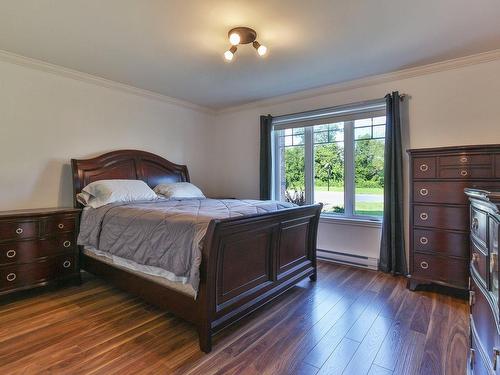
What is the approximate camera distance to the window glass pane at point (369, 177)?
3588mm

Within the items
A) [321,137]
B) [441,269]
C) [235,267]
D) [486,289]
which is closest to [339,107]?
[321,137]

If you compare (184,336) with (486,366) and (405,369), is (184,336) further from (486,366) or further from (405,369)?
(486,366)

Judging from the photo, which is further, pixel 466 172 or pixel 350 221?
pixel 350 221

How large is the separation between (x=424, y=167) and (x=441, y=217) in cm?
50

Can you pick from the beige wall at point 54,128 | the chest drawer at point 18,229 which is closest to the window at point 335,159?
the beige wall at point 54,128

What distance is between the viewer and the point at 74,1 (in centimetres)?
202

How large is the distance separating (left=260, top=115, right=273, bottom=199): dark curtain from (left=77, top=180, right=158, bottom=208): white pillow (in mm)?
1815

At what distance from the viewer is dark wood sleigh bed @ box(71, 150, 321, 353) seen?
6.03 ft

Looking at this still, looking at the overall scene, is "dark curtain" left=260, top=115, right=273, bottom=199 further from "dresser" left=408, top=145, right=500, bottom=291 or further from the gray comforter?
"dresser" left=408, top=145, right=500, bottom=291

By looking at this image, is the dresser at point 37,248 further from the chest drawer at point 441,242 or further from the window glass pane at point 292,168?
the chest drawer at point 441,242

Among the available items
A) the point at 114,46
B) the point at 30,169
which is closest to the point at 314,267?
the point at 114,46

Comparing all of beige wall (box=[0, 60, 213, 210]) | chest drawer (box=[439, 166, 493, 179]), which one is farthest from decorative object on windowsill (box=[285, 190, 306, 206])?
beige wall (box=[0, 60, 213, 210])

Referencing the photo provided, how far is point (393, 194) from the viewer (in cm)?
327

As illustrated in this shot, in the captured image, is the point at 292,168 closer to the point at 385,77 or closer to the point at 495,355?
the point at 385,77
